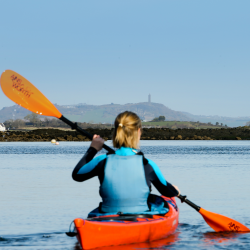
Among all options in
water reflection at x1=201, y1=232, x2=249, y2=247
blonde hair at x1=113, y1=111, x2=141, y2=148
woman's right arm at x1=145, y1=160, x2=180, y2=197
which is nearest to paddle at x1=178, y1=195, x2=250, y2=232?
water reflection at x1=201, y1=232, x2=249, y2=247

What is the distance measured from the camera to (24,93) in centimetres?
851

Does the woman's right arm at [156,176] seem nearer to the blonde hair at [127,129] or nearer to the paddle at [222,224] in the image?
the blonde hair at [127,129]

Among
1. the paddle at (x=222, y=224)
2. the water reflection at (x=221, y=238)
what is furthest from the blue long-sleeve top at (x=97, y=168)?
the paddle at (x=222, y=224)

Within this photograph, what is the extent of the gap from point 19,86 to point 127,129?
337 cm

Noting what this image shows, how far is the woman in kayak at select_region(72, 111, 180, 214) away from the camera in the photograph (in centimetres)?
593

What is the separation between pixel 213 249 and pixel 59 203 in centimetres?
534

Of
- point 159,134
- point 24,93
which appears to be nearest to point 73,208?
point 24,93

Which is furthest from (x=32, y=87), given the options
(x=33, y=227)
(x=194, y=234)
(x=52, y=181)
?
(x=52, y=181)

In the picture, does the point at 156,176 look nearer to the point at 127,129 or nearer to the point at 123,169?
the point at 123,169

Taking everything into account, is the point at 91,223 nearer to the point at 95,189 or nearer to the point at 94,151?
the point at 94,151

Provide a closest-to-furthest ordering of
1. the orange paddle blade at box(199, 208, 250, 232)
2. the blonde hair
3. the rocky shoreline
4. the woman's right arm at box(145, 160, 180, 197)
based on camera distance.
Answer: the blonde hair, the woman's right arm at box(145, 160, 180, 197), the orange paddle blade at box(199, 208, 250, 232), the rocky shoreline

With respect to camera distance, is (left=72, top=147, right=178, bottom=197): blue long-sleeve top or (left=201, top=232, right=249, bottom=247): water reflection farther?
(left=201, top=232, right=249, bottom=247): water reflection

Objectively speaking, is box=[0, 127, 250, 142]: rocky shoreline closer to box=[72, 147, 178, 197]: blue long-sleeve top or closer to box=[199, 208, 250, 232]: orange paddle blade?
box=[199, 208, 250, 232]: orange paddle blade

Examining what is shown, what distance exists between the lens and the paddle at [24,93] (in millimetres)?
8391
